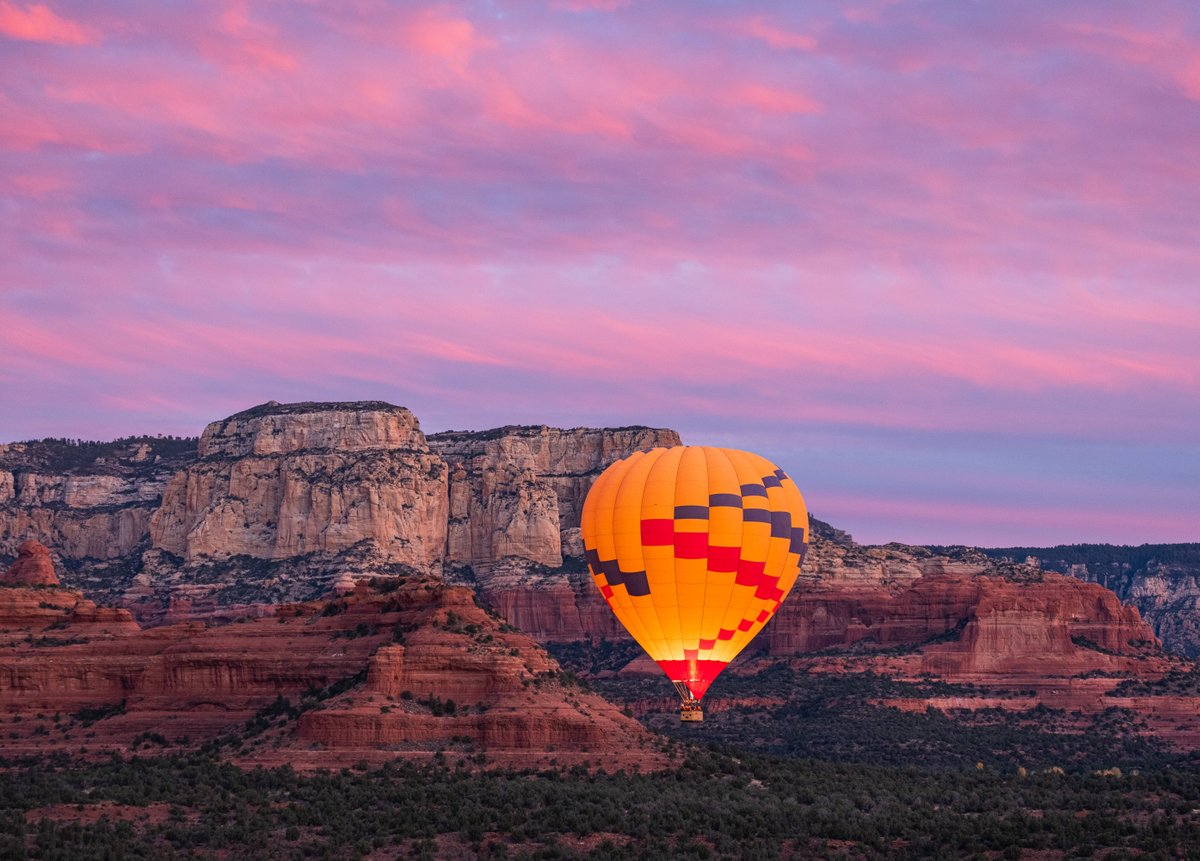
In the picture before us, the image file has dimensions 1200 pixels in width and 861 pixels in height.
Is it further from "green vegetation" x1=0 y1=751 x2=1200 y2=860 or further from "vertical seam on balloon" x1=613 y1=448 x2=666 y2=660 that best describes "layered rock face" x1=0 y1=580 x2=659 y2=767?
"vertical seam on balloon" x1=613 y1=448 x2=666 y2=660

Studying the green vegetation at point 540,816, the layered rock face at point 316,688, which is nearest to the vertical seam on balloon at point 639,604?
the layered rock face at point 316,688

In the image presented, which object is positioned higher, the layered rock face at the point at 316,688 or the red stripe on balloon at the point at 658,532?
the red stripe on balloon at the point at 658,532

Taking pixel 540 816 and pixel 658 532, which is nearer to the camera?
pixel 540 816

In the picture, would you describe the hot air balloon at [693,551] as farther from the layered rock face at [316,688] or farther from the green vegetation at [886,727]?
the green vegetation at [886,727]

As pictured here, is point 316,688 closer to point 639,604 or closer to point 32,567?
point 639,604

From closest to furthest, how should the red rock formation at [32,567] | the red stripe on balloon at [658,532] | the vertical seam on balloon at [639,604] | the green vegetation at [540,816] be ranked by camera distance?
the green vegetation at [540,816] → the red stripe on balloon at [658,532] → the vertical seam on balloon at [639,604] → the red rock formation at [32,567]

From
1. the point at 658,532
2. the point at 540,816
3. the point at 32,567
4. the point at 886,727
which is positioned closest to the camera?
the point at 540,816

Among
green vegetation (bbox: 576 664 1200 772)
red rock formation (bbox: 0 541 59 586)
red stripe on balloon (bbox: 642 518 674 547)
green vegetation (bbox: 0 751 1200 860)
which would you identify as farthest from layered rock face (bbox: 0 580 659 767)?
green vegetation (bbox: 576 664 1200 772)

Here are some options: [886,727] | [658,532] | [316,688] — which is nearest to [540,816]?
[658,532]
